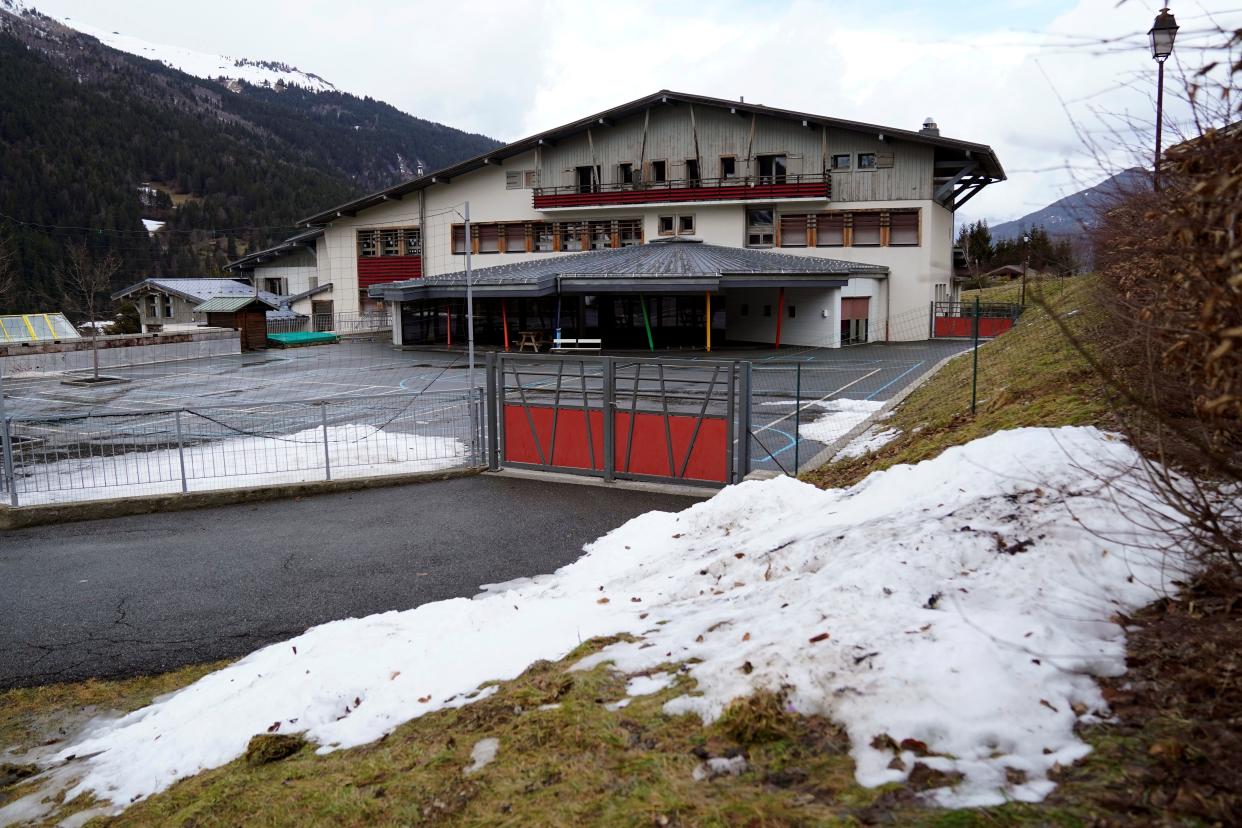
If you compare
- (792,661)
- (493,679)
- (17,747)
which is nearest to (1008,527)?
(792,661)

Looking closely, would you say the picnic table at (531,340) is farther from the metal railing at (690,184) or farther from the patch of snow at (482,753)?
the patch of snow at (482,753)

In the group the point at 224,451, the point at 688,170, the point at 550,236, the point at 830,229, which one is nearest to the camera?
the point at 224,451

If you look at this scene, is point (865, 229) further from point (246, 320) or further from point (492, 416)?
point (492, 416)

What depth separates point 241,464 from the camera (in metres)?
16.4

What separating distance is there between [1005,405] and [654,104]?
41.3 metres

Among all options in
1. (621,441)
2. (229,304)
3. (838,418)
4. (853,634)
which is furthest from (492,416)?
(229,304)

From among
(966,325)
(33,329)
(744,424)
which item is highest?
(33,329)

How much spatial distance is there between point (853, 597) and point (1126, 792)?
6.25 ft

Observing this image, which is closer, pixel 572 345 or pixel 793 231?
pixel 572 345

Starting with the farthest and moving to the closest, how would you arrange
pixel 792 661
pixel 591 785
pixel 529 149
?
1. pixel 529 149
2. pixel 792 661
3. pixel 591 785

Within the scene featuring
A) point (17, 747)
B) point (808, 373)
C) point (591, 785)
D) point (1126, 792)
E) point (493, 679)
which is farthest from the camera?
point (808, 373)

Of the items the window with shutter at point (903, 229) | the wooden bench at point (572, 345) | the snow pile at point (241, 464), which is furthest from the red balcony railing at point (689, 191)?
the snow pile at point (241, 464)

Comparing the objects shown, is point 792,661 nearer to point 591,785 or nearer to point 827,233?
point 591,785

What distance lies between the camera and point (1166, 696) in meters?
3.62
